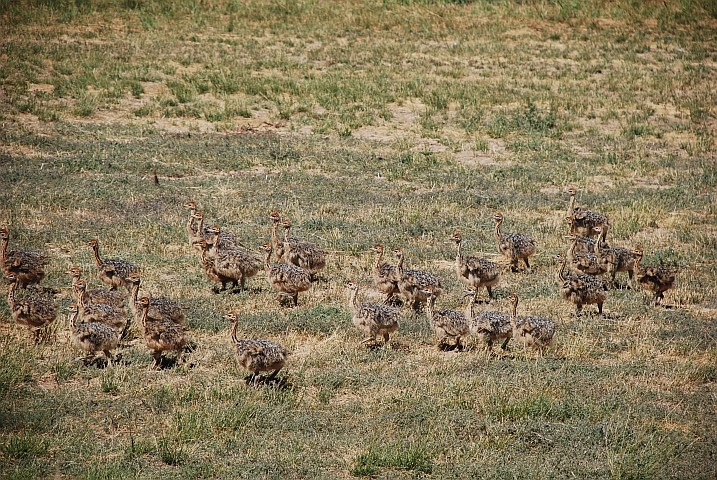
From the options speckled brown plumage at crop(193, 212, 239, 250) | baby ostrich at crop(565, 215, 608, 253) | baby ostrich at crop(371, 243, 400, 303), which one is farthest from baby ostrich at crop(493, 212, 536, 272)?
speckled brown plumage at crop(193, 212, 239, 250)

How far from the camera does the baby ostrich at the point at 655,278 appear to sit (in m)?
13.0

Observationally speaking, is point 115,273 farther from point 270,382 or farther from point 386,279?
point 386,279

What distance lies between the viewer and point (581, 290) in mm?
12586

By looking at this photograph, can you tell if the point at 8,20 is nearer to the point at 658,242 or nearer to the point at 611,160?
the point at 611,160

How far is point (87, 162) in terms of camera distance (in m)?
19.4

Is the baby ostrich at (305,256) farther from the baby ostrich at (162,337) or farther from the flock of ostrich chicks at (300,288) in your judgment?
the baby ostrich at (162,337)

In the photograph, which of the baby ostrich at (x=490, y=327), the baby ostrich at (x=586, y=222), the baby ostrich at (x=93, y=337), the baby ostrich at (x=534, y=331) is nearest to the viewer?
the baby ostrich at (x=93, y=337)

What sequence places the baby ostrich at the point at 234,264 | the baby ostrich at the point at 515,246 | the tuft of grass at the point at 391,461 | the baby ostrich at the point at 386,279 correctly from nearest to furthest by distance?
the tuft of grass at the point at 391,461, the baby ostrich at the point at 386,279, the baby ostrich at the point at 234,264, the baby ostrich at the point at 515,246

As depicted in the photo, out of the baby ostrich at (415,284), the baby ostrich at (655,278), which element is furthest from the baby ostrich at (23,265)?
the baby ostrich at (655,278)

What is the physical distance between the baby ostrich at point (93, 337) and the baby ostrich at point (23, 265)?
2503 millimetres

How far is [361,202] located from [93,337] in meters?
8.77

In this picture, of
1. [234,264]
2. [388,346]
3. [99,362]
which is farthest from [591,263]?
[99,362]

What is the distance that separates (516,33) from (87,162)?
68.4 ft

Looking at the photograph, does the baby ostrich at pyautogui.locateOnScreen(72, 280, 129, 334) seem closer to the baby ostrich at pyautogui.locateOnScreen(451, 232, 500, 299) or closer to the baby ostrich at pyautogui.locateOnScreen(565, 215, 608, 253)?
the baby ostrich at pyautogui.locateOnScreen(451, 232, 500, 299)
